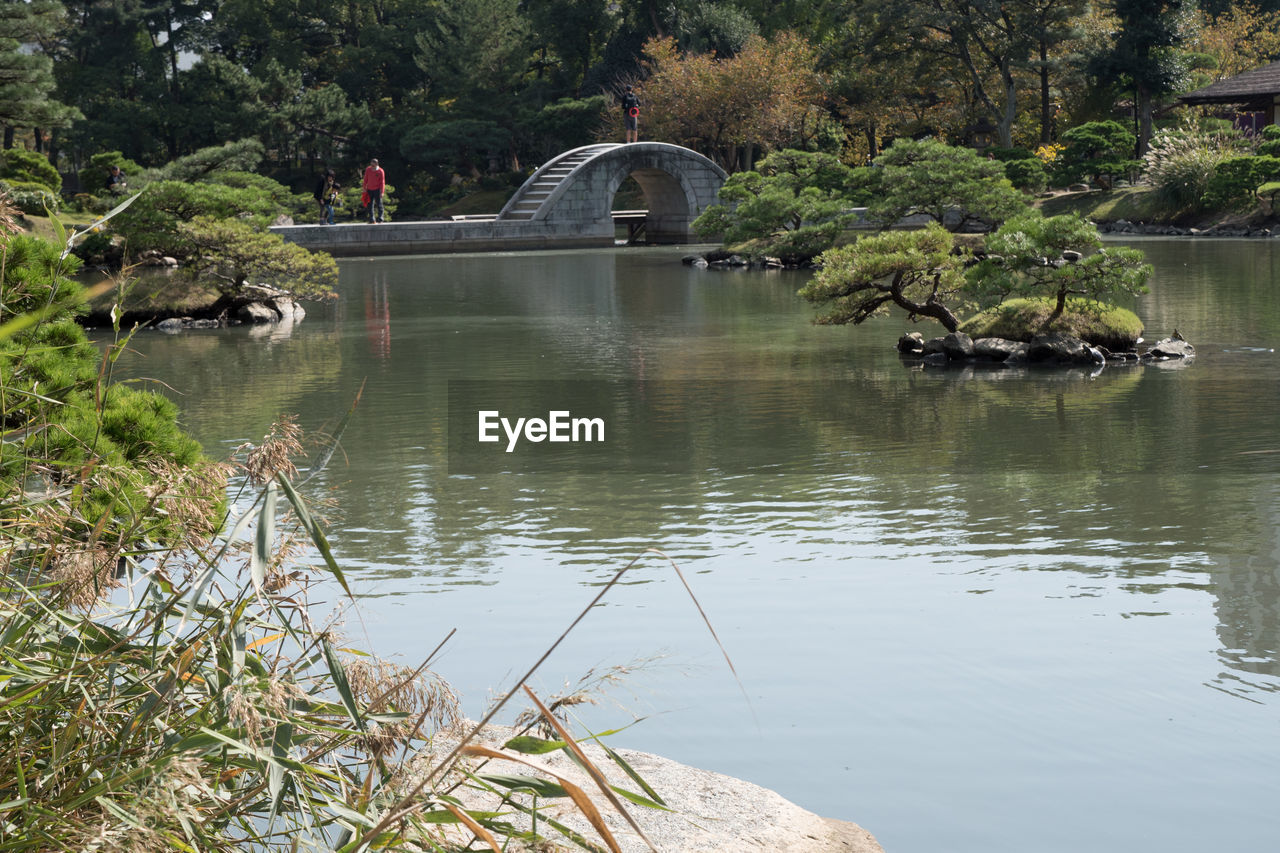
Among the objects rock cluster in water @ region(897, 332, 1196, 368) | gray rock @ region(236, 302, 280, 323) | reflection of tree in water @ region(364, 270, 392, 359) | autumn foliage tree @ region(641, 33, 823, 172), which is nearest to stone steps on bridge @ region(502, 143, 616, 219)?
autumn foliage tree @ region(641, 33, 823, 172)

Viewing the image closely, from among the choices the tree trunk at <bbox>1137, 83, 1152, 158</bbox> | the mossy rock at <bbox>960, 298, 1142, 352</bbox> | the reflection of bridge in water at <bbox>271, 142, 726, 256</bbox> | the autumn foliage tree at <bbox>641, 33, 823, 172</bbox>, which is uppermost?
the autumn foliage tree at <bbox>641, 33, 823, 172</bbox>

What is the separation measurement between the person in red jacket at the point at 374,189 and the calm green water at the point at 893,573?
879 inches

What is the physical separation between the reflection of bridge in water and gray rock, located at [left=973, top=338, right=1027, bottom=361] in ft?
74.4

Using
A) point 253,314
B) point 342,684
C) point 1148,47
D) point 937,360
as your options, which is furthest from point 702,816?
point 1148,47

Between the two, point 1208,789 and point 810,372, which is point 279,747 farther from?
point 810,372

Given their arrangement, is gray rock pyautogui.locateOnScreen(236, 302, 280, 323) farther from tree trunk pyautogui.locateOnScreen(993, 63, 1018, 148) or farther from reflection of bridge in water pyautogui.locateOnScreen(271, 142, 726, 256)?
tree trunk pyautogui.locateOnScreen(993, 63, 1018, 148)

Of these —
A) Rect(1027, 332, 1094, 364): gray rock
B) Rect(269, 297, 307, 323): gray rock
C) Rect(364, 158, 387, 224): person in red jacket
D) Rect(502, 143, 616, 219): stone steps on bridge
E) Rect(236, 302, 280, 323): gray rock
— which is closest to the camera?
Rect(1027, 332, 1094, 364): gray rock

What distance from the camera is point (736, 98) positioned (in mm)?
45719

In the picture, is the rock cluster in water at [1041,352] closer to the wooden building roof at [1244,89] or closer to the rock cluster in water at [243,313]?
the rock cluster in water at [243,313]

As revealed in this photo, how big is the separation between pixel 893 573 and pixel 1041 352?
7623mm

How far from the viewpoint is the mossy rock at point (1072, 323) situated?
13539mm

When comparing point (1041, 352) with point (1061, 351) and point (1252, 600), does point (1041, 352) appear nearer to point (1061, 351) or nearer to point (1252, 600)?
point (1061, 351)

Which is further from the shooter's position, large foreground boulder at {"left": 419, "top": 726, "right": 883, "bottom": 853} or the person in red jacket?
the person in red jacket

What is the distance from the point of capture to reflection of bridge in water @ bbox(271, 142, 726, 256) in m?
34.7
